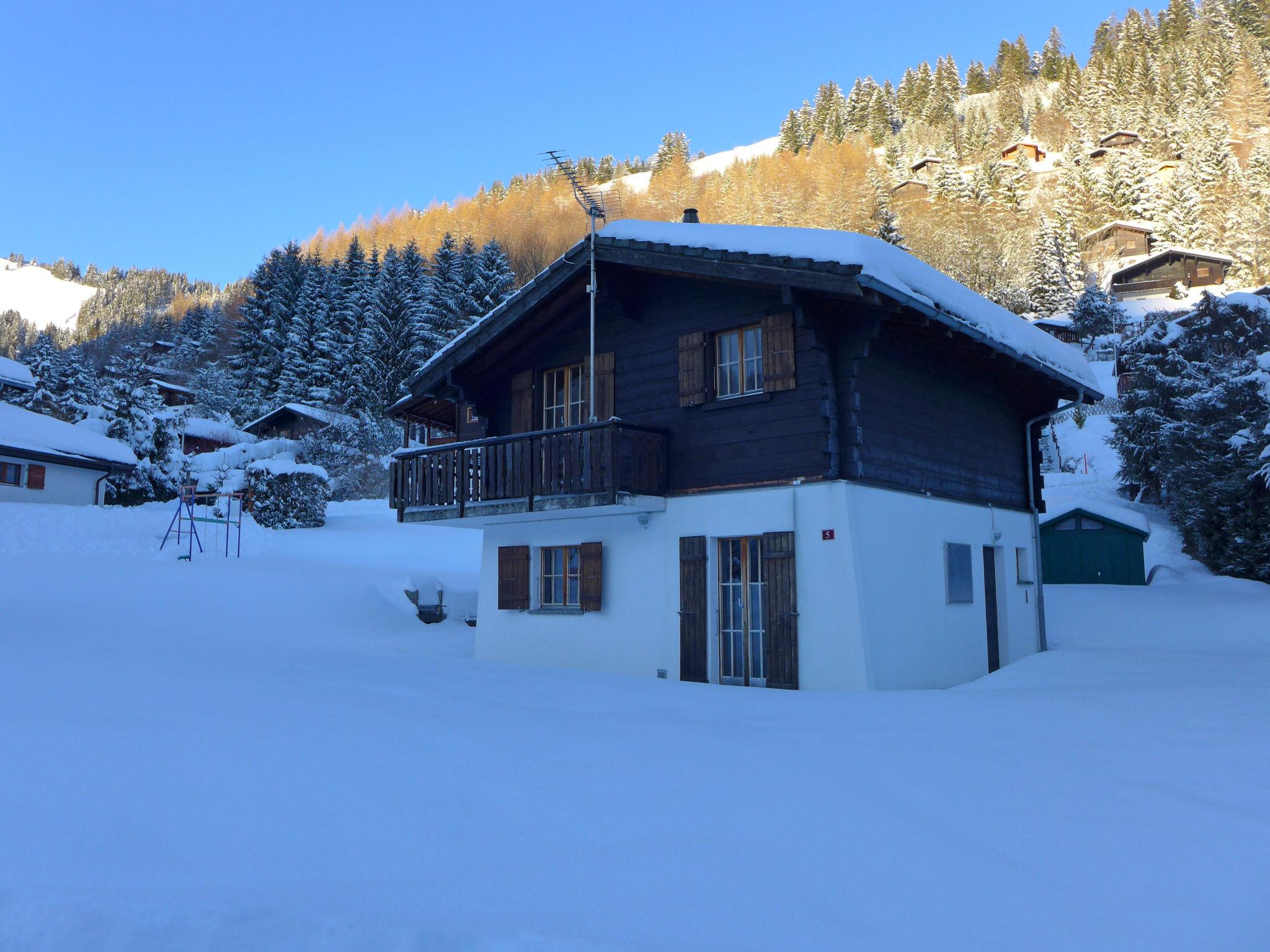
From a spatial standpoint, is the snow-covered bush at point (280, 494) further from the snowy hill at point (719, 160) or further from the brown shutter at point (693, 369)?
the snowy hill at point (719, 160)

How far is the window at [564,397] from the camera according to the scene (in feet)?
48.6

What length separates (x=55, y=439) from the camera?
3231cm

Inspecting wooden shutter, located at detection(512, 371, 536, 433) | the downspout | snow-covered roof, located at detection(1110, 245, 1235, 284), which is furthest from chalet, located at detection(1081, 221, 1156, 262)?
wooden shutter, located at detection(512, 371, 536, 433)

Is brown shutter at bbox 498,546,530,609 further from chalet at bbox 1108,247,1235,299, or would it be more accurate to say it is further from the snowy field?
chalet at bbox 1108,247,1235,299

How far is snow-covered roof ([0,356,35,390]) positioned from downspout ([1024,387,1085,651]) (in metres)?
40.0

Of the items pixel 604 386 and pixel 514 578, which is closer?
pixel 604 386

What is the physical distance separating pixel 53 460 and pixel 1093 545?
1262 inches

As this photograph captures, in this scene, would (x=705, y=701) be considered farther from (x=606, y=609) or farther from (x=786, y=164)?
(x=786, y=164)

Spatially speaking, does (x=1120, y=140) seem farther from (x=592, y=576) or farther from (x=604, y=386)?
(x=592, y=576)

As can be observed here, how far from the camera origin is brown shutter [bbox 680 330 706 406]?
12844 mm

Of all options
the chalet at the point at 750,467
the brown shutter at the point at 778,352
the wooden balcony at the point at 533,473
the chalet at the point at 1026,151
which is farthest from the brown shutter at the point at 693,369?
the chalet at the point at 1026,151

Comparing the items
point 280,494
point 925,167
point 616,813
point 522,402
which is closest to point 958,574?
point 522,402

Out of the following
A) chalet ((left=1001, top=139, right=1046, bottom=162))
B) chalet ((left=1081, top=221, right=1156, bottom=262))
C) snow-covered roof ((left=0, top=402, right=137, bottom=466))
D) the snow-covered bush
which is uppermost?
chalet ((left=1001, top=139, right=1046, bottom=162))

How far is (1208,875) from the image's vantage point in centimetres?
435
